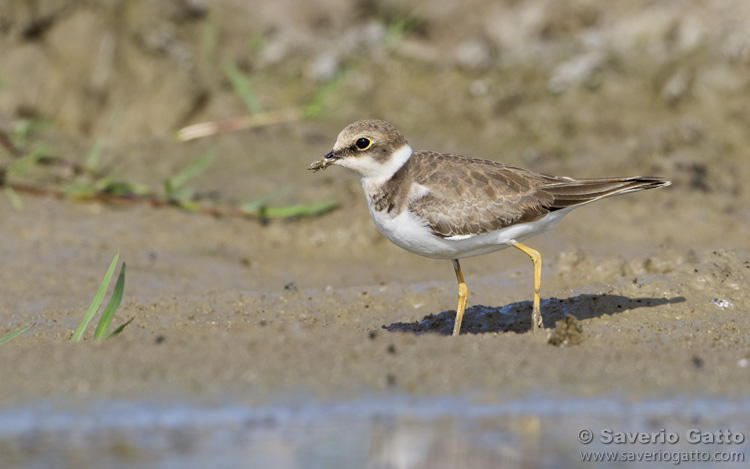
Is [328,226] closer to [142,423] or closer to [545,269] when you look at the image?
[545,269]

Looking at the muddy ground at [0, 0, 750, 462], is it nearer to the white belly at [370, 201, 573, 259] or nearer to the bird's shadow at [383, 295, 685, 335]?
the bird's shadow at [383, 295, 685, 335]

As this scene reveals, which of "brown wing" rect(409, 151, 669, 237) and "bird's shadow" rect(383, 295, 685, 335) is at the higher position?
"brown wing" rect(409, 151, 669, 237)

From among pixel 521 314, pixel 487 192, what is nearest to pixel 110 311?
pixel 487 192

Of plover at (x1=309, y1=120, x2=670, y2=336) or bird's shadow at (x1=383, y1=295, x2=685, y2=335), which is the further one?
bird's shadow at (x1=383, y1=295, x2=685, y2=335)

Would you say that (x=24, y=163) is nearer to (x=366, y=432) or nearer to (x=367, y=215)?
(x=367, y=215)

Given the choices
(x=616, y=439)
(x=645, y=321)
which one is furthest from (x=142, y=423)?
(x=645, y=321)

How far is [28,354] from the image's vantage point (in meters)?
5.24

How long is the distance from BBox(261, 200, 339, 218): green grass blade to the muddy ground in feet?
0.51

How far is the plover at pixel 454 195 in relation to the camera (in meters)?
6.23

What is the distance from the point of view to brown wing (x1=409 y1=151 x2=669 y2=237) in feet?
20.5

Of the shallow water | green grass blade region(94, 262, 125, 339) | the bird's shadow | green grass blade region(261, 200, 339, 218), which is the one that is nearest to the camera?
the shallow water

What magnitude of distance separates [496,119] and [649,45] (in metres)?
2.42

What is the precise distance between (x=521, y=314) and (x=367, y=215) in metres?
2.61

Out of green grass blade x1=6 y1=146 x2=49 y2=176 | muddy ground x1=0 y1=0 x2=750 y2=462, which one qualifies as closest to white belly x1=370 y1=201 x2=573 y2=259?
muddy ground x1=0 y1=0 x2=750 y2=462
